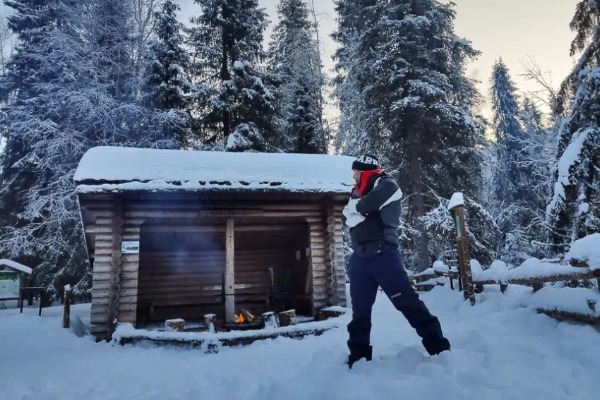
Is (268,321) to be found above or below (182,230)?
below

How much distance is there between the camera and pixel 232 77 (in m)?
20.9

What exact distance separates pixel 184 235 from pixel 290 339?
6.01 meters

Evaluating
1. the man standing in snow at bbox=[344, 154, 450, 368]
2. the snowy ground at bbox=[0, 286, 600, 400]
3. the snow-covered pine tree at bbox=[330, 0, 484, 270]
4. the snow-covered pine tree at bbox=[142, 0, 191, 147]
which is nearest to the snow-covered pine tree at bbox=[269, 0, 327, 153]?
the snow-covered pine tree at bbox=[142, 0, 191, 147]

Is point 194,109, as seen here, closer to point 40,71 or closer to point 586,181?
point 40,71

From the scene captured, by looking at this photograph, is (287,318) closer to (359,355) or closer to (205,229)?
(205,229)

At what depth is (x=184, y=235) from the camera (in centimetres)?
1212

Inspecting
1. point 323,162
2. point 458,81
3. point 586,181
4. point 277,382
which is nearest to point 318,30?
point 458,81

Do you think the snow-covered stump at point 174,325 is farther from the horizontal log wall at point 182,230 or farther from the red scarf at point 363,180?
the red scarf at point 363,180

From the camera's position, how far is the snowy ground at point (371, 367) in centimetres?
306

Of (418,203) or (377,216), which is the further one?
(418,203)

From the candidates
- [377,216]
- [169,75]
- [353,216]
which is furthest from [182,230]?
[169,75]

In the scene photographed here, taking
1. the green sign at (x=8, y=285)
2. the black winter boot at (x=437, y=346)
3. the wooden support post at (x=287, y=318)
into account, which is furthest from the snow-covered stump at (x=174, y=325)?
the green sign at (x=8, y=285)

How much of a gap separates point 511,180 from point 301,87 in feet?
48.9

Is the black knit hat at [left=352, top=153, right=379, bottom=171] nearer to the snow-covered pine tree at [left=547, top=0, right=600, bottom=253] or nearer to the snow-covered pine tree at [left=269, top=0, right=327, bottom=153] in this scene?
the snow-covered pine tree at [left=547, top=0, right=600, bottom=253]
